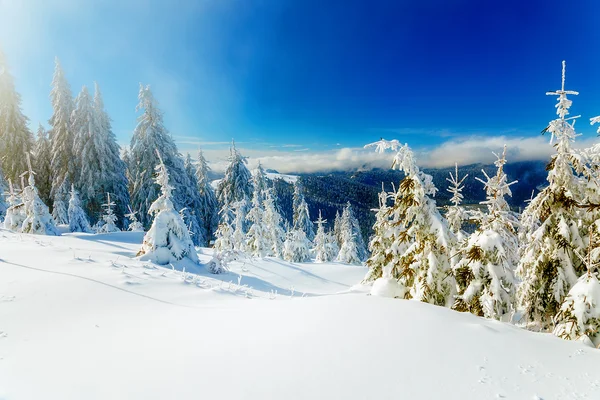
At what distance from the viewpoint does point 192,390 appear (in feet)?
10.9

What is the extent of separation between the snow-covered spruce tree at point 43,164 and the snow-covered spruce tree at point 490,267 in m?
39.6

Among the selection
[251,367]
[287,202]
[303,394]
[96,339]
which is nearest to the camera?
[303,394]

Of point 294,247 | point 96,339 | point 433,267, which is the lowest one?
point 294,247

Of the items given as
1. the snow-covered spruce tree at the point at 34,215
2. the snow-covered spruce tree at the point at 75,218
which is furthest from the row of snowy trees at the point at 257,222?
Result: the snow-covered spruce tree at the point at 34,215

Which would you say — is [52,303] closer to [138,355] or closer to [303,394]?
[138,355]

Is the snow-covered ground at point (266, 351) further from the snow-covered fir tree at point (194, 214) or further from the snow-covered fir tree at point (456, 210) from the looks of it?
the snow-covered fir tree at point (194, 214)

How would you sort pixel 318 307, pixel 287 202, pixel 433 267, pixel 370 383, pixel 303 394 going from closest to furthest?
pixel 303 394, pixel 370 383, pixel 318 307, pixel 433 267, pixel 287 202

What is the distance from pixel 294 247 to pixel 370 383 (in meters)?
27.7

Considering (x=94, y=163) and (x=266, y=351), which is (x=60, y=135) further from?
(x=266, y=351)

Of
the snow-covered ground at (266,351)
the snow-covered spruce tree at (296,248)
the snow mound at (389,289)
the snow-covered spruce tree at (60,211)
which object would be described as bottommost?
the snow-covered spruce tree at (296,248)

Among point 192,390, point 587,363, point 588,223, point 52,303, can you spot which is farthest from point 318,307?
point 588,223

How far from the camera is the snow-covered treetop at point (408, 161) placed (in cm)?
789

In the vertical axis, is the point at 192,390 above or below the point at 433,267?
below

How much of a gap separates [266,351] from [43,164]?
134 ft
